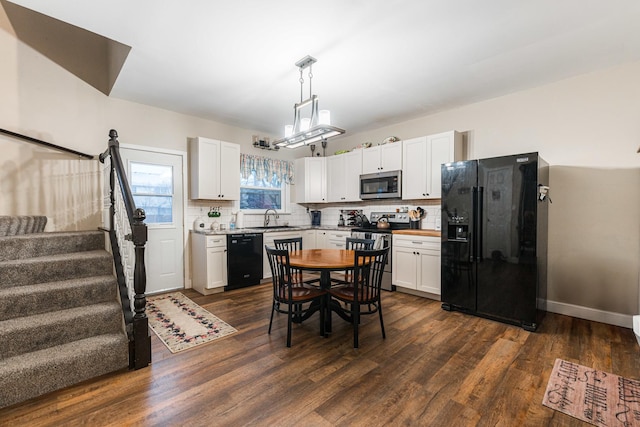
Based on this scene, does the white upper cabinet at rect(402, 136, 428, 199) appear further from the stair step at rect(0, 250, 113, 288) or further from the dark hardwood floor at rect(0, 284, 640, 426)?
the stair step at rect(0, 250, 113, 288)

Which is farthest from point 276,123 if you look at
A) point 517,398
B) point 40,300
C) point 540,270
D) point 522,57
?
point 517,398

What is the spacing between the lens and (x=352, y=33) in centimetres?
244

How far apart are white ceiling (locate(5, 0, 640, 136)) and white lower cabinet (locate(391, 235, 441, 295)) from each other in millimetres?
1933

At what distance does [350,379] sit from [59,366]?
6.40ft

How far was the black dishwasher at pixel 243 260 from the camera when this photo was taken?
4387mm

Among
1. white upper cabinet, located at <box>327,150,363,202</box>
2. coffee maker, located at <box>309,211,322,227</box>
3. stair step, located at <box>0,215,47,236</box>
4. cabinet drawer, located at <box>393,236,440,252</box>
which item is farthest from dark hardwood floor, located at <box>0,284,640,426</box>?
coffee maker, located at <box>309,211,322,227</box>

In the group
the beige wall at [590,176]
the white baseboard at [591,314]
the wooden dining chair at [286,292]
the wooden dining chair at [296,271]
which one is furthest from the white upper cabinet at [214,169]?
the white baseboard at [591,314]

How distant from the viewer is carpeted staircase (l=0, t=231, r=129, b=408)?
1.89 m

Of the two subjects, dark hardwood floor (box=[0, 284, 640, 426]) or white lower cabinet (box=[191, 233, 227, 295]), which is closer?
dark hardwood floor (box=[0, 284, 640, 426])

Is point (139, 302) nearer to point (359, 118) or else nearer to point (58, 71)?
point (58, 71)

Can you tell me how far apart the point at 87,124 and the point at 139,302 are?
288 centimetres

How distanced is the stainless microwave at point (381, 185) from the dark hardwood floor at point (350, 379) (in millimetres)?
2124

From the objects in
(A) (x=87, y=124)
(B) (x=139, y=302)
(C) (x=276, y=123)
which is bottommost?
(B) (x=139, y=302)

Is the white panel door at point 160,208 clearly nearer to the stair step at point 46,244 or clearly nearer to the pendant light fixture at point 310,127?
the stair step at point 46,244
